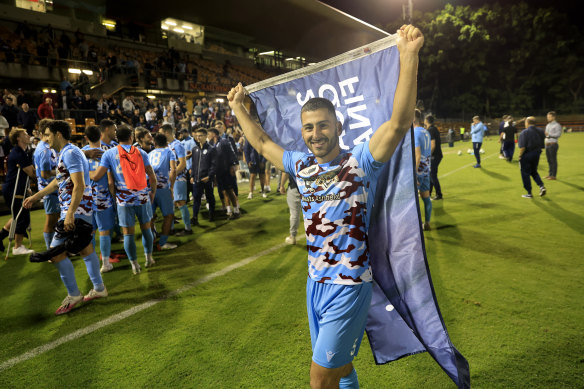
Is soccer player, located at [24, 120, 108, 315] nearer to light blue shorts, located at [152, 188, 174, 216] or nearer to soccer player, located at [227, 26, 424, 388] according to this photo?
light blue shorts, located at [152, 188, 174, 216]

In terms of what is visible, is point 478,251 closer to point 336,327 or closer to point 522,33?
point 336,327

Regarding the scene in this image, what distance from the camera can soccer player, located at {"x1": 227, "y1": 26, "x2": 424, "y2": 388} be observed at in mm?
1881

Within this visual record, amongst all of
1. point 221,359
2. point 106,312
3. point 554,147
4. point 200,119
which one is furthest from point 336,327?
point 200,119

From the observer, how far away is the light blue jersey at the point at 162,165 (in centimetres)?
631

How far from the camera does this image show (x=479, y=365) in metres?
2.88

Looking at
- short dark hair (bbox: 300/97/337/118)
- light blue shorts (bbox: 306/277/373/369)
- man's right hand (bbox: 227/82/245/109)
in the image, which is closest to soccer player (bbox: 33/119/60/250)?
man's right hand (bbox: 227/82/245/109)

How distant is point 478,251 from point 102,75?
886 inches

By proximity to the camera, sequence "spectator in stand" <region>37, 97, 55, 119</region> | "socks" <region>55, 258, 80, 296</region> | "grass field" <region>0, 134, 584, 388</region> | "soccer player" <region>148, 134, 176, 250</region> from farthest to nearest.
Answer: "spectator in stand" <region>37, 97, 55, 119</region> < "soccer player" <region>148, 134, 176, 250</region> < "socks" <region>55, 258, 80, 296</region> < "grass field" <region>0, 134, 584, 388</region>

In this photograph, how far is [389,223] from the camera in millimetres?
2260

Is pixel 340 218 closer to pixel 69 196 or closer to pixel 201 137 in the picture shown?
pixel 69 196

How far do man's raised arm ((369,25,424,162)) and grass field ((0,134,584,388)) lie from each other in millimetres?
2033

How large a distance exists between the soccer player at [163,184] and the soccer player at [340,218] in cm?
475

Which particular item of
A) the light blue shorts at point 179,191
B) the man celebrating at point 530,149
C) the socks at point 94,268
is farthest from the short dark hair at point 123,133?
the man celebrating at point 530,149

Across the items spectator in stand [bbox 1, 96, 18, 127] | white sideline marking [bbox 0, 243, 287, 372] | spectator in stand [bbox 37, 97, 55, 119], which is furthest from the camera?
spectator in stand [bbox 37, 97, 55, 119]
